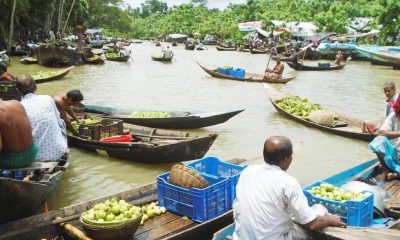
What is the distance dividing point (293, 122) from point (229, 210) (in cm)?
673

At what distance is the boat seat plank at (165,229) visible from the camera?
3.88 metres

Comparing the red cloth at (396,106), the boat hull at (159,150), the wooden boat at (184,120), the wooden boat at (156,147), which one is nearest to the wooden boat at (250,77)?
the wooden boat at (184,120)

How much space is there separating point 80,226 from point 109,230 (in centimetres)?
55

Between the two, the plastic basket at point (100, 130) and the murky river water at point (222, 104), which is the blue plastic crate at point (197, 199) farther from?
the plastic basket at point (100, 130)

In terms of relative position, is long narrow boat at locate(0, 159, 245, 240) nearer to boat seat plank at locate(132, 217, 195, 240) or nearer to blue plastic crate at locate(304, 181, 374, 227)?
boat seat plank at locate(132, 217, 195, 240)

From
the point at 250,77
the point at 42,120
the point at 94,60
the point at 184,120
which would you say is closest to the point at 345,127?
the point at 184,120

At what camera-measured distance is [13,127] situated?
416cm

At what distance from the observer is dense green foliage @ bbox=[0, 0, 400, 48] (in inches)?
1110

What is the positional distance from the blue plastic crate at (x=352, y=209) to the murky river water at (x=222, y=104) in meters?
3.06

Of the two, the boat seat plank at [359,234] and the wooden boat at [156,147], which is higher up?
the boat seat plank at [359,234]

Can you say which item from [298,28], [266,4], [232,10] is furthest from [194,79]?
[232,10]

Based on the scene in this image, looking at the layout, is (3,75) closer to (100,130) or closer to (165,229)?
(100,130)

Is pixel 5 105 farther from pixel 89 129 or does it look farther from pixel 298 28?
pixel 298 28

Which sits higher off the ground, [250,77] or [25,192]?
[25,192]
